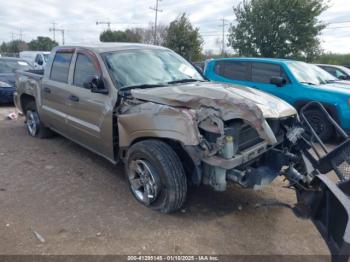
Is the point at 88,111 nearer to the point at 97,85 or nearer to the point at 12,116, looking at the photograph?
the point at 97,85

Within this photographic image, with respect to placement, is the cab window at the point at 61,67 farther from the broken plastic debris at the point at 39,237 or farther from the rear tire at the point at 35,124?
the broken plastic debris at the point at 39,237

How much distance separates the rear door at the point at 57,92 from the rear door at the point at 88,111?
0.21m

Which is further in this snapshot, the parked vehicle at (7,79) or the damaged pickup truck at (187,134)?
the parked vehicle at (7,79)

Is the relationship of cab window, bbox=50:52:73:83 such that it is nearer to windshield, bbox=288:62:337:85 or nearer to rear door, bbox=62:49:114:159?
rear door, bbox=62:49:114:159

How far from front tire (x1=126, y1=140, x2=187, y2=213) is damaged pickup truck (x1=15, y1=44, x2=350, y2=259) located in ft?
0.04

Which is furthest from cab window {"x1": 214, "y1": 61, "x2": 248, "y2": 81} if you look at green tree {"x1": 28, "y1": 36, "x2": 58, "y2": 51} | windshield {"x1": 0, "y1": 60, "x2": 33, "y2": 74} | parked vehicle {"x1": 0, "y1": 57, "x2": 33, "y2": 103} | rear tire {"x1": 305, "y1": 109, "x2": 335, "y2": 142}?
green tree {"x1": 28, "y1": 36, "x2": 58, "y2": 51}

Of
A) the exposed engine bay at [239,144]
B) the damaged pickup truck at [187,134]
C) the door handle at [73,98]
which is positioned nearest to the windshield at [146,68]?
the damaged pickup truck at [187,134]

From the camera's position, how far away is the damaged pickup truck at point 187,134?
2.93 meters

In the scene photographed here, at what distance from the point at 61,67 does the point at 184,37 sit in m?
24.0

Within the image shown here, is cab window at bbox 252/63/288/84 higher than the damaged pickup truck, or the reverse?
cab window at bbox 252/63/288/84

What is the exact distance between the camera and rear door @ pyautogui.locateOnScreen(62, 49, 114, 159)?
393 centimetres

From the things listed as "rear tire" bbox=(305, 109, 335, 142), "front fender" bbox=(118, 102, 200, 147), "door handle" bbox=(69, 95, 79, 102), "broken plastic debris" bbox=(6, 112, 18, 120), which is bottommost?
"broken plastic debris" bbox=(6, 112, 18, 120)

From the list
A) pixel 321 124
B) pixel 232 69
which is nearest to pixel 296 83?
pixel 321 124

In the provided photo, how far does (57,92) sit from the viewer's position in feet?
16.5
